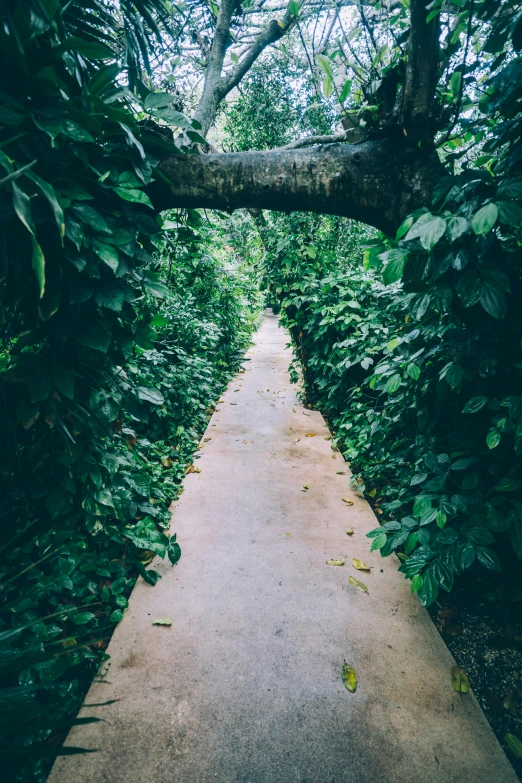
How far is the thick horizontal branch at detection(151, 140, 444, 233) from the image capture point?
184cm

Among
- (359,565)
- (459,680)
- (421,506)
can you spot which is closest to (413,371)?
(421,506)

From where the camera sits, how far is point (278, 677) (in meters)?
1.68

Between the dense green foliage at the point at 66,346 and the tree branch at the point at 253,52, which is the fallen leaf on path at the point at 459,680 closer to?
the dense green foliage at the point at 66,346

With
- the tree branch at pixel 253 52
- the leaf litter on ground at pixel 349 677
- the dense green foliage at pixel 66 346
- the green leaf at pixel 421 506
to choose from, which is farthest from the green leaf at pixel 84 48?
the tree branch at pixel 253 52

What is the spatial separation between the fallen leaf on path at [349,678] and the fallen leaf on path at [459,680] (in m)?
0.44

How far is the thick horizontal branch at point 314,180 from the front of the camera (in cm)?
184

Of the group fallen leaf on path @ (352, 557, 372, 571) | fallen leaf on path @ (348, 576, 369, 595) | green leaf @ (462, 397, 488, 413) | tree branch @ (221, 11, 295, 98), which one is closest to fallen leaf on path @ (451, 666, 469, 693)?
fallen leaf on path @ (348, 576, 369, 595)

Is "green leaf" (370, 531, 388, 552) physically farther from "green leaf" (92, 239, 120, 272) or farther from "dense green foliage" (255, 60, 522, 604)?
"green leaf" (92, 239, 120, 272)

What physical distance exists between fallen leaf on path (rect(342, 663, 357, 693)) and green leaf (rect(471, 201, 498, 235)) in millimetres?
1886

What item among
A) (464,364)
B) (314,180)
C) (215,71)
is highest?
(215,71)

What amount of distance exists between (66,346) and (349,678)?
203cm

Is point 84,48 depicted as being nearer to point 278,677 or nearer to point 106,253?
point 106,253

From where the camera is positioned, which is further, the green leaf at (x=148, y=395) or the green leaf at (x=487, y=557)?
the green leaf at (x=148, y=395)

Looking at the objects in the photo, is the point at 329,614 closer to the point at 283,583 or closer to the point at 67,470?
the point at 283,583
